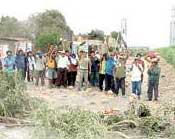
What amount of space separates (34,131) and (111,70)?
9.60 meters

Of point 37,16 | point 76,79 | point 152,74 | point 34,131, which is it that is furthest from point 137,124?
point 37,16

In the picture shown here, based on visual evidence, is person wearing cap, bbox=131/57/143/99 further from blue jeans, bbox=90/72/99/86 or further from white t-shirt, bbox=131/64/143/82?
blue jeans, bbox=90/72/99/86

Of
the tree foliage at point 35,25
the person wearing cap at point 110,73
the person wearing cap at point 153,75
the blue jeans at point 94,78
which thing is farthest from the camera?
the tree foliage at point 35,25

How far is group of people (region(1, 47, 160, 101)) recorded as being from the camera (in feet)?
56.7

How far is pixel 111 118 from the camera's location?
1124cm

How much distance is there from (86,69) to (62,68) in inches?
43.5

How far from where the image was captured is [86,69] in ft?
64.2

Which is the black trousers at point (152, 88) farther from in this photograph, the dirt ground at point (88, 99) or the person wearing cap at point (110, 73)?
the person wearing cap at point (110, 73)

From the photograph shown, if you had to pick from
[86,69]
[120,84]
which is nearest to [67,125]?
[120,84]

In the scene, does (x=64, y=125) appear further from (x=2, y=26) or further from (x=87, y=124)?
(x=2, y=26)

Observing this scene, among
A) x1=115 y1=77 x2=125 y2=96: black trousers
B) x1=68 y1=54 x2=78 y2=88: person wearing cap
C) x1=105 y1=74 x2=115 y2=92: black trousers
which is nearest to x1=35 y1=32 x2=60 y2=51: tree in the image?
x1=68 y1=54 x2=78 y2=88: person wearing cap

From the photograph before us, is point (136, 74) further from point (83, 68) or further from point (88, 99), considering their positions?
point (83, 68)

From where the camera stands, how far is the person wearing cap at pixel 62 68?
2014 cm

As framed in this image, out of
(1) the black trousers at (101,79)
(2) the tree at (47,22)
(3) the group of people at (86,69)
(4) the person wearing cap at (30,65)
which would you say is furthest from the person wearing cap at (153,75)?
(2) the tree at (47,22)
